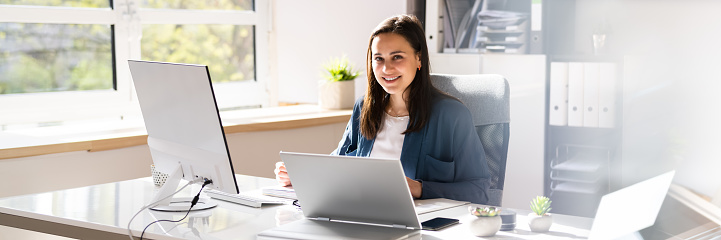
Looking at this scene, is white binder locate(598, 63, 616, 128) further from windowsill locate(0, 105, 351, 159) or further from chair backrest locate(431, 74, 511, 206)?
windowsill locate(0, 105, 351, 159)

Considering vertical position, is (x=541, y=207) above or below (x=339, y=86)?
below

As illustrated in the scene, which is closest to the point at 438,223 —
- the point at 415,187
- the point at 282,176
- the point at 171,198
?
the point at 415,187

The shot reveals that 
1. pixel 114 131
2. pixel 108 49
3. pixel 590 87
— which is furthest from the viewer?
pixel 108 49

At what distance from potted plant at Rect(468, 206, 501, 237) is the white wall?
6.56 feet

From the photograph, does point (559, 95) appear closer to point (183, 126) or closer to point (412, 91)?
point (412, 91)

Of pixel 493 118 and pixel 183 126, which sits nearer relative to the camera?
pixel 183 126

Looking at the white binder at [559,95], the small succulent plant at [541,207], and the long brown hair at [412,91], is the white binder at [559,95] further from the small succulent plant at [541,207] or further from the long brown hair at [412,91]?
the small succulent plant at [541,207]

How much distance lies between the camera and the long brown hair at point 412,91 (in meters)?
1.75

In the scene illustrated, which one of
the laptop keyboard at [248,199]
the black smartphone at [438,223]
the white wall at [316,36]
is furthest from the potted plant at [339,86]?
the black smartphone at [438,223]

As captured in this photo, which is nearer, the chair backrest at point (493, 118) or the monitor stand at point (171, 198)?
the monitor stand at point (171, 198)

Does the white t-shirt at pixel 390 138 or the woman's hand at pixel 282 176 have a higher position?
the white t-shirt at pixel 390 138

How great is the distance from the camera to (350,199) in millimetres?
1263

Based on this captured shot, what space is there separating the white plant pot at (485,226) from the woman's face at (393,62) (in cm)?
58

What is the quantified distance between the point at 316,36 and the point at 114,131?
1.26m
